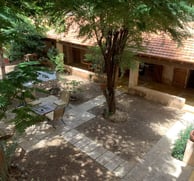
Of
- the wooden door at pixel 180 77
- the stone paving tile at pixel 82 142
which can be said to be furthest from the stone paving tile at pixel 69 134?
the wooden door at pixel 180 77

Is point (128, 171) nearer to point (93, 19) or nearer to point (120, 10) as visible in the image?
point (120, 10)

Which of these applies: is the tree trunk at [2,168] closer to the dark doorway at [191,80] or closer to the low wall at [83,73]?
the low wall at [83,73]

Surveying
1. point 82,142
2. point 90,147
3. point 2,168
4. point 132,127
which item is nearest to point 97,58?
point 132,127

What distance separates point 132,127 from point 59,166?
346 cm

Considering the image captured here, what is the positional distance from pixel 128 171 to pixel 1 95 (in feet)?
13.6

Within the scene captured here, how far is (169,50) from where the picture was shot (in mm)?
9352

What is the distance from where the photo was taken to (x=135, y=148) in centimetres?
635

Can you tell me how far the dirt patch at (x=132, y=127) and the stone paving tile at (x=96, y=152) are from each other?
9.6 inches

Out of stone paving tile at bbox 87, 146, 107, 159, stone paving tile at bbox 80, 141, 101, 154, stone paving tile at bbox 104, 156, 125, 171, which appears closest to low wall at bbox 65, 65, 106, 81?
stone paving tile at bbox 80, 141, 101, 154

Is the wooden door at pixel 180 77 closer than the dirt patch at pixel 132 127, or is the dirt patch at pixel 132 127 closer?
the dirt patch at pixel 132 127

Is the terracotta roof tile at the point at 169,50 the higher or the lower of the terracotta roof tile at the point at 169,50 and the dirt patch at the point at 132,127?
the higher

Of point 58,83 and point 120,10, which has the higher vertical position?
point 120,10

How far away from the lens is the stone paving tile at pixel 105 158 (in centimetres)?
566

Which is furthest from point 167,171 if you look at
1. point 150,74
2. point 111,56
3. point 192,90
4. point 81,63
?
point 81,63
